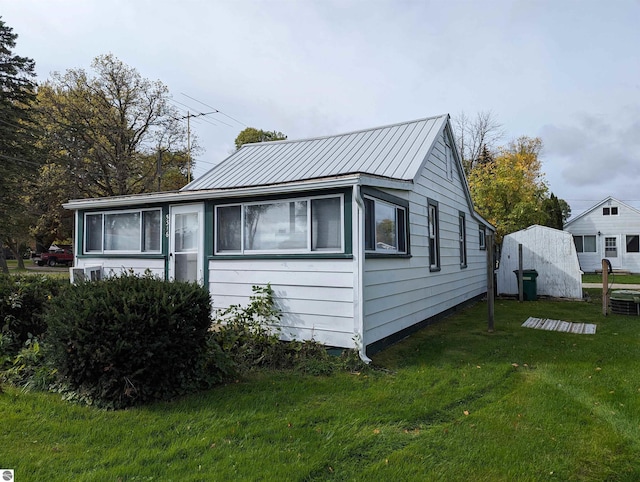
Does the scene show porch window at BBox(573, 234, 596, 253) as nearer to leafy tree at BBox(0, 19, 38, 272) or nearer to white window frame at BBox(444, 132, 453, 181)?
white window frame at BBox(444, 132, 453, 181)

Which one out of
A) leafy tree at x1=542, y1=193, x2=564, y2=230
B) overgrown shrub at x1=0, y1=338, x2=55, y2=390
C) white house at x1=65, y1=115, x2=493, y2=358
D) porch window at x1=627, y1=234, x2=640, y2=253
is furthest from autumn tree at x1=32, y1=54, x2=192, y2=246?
porch window at x1=627, y1=234, x2=640, y2=253

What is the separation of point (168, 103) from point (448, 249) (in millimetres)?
23653

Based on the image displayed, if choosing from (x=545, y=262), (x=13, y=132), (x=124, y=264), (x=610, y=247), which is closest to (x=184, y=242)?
(x=124, y=264)

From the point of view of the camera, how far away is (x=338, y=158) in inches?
341

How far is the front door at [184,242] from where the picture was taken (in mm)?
7617

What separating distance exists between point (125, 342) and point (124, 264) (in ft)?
16.7

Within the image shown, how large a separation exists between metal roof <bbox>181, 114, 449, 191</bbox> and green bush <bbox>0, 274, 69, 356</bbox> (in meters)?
3.47

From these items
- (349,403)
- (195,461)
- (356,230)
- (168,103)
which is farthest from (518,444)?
(168,103)

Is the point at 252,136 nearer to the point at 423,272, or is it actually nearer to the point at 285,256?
the point at 423,272

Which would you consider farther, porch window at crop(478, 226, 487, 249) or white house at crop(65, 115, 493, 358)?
porch window at crop(478, 226, 487, 249)

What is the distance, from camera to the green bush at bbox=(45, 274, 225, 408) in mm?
4070

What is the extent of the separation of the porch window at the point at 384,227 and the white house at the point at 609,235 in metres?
22.9

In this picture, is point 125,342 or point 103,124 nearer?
point 125,342

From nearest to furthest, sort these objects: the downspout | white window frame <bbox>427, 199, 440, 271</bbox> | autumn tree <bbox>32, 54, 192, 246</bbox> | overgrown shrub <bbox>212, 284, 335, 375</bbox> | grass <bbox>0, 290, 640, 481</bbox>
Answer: grass <bbox>0, 290, 640, 481</bbox> → overgrown shrub <bbox>212, 284, 335, 375</bbox> → the downspout → white window frame <bbox>427, 199, 440, 271</bbox> → autumn tree <bbox>32, 54, 192, 246</bbox>
